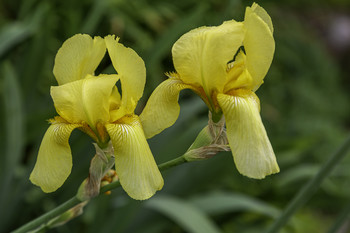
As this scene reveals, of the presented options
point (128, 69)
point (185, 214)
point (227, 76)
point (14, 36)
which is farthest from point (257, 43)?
point (14, 36)

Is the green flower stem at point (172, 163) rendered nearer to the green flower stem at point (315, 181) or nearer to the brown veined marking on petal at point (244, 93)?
the brown veined marking on petal at point (244, 93)

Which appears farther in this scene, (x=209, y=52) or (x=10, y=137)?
(x=10, y=137)

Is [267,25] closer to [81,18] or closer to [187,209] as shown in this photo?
[187,209]

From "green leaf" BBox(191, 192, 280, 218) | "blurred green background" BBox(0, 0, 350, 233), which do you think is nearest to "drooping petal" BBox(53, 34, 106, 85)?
"blurred green background" BBox(0, 0, 350, 233)

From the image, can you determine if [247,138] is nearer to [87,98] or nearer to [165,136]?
[87,98]

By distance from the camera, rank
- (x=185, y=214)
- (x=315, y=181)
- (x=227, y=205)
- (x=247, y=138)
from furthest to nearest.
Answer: (x=227, y=205)
(x=185, y=214)
(x=315, y=181)
(x=247, y=138)

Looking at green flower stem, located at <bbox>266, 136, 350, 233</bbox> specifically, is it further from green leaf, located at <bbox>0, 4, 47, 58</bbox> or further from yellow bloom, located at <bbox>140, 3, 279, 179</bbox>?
green leaf, located at <bbox>0, 4, 47, 58</bbox>

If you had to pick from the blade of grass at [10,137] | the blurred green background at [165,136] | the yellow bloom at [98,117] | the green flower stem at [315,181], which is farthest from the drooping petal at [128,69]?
the blade of grass at [10,137]
